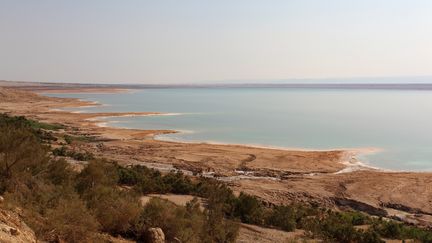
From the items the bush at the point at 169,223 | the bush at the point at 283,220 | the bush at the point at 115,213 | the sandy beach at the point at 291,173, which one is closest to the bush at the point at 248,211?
the bush at the point at 283,220

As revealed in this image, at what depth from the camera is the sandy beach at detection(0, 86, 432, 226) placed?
20.7 metres

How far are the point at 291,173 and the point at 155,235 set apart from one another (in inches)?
736

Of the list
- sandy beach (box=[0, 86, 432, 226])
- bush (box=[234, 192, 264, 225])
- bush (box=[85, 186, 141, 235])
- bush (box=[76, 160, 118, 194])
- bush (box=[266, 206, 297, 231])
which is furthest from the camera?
sandy beach (box=[0, 86, 432, 226])

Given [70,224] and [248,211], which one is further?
[248,211]

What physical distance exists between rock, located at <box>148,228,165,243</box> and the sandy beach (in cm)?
1142

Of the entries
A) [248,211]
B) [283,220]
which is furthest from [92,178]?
[283,220]

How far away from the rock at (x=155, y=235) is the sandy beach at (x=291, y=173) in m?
11.4

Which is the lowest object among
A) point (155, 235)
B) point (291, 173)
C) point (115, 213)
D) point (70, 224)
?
point (291, 173)

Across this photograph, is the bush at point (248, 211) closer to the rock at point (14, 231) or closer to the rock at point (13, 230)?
the rock at point (13, 230)

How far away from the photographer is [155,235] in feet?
29.1

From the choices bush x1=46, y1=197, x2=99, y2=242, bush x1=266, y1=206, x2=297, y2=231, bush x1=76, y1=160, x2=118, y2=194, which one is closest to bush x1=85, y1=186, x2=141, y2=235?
bush x1=46, y1=197, x2=99, y2=242

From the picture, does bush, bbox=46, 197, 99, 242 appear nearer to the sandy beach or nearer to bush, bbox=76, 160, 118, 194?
bush, bbox=76, 160, 118, 194

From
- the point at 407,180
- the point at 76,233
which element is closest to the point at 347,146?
the point at 407,180

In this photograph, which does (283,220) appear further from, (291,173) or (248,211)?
(291,173)
